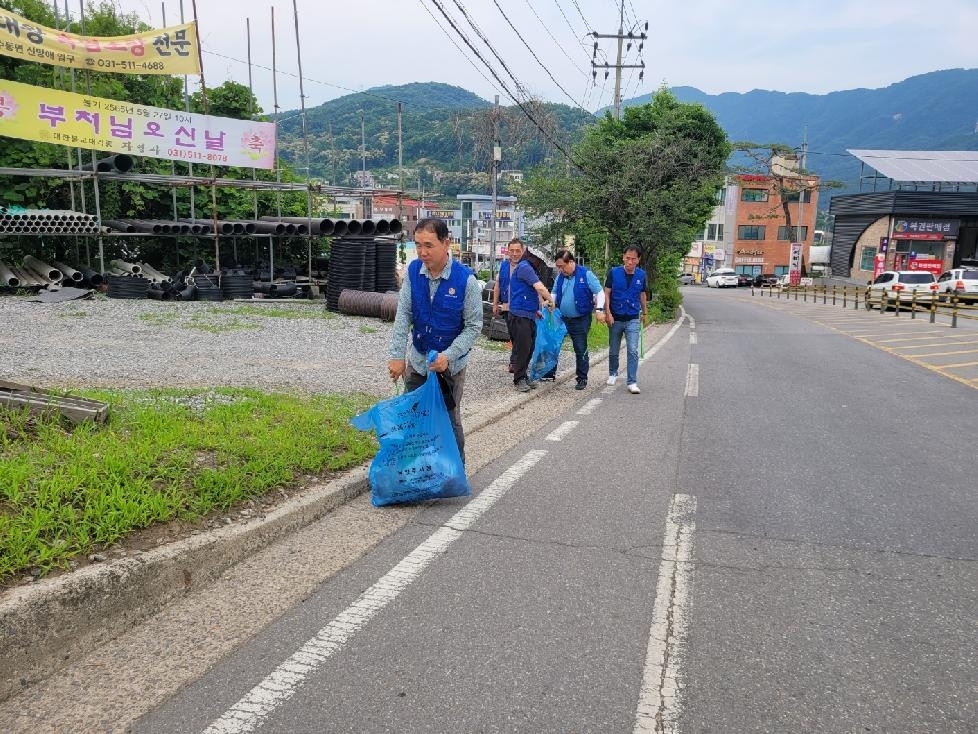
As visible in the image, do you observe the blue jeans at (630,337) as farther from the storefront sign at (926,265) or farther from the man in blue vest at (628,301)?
the storefront sign at (926,265)

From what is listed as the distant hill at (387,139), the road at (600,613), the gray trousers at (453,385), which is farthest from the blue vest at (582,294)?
the distant hill at (387,139)

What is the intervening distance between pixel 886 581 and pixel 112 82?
2610 cm

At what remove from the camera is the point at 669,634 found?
10.8 ft

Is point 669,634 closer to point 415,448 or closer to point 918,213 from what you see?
point 415,448

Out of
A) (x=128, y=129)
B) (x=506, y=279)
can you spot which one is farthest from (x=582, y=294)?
(x=128, y=129)

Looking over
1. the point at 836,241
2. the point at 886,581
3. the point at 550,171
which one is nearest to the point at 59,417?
the point at 886,581

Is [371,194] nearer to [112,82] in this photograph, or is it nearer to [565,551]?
[112,82]

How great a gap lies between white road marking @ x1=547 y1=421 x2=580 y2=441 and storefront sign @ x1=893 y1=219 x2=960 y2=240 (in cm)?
5153

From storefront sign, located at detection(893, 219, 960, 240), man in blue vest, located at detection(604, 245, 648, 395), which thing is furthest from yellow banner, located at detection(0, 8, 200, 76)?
storefront sign, located at detection(893, 219, 960, 240)

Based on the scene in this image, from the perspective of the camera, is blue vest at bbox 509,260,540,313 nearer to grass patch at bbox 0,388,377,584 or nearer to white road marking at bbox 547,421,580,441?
white road marking at bbox 547,421,580,441

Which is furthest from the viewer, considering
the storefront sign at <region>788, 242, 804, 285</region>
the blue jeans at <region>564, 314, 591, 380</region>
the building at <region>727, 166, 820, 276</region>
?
the building at <region>727, 166, 820, 276</region>

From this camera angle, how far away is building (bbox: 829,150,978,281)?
4894 cm

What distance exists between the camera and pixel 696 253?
84.1 m

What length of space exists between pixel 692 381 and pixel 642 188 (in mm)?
17601
